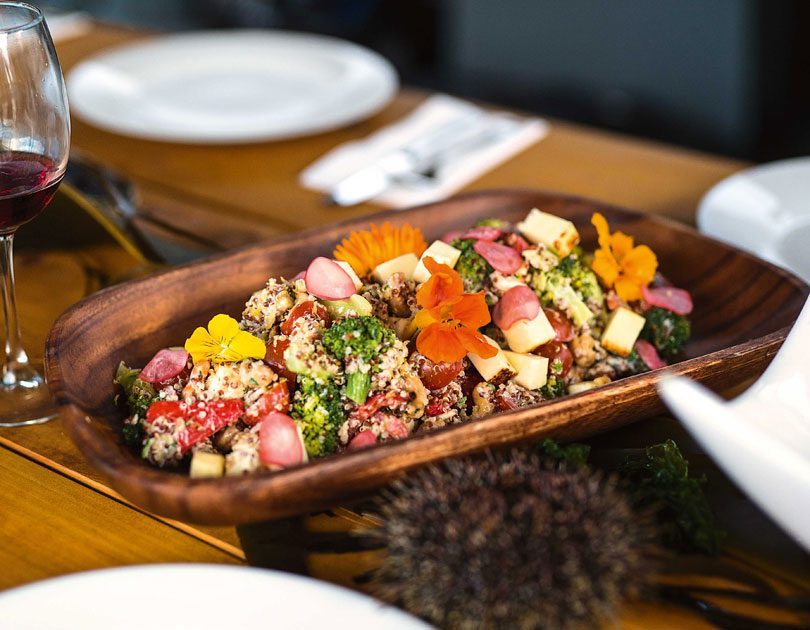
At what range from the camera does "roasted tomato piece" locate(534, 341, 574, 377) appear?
116 cm

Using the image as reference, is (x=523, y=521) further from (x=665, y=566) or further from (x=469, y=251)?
(x=469, y=251)

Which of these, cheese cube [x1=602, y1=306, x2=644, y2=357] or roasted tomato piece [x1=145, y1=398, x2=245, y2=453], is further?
cheese cube [x1=602, y1=306, x2=644, y2=357]

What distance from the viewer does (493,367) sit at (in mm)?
1083

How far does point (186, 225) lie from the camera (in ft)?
5.80

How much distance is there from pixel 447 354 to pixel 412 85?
4.44 metres

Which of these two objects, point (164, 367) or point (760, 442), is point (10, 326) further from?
point (760, 442)

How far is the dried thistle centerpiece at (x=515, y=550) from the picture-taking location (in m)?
0.74

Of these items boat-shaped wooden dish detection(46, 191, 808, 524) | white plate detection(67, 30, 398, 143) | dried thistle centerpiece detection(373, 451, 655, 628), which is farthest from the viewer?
white plate detection(67, 30, 398, 143)

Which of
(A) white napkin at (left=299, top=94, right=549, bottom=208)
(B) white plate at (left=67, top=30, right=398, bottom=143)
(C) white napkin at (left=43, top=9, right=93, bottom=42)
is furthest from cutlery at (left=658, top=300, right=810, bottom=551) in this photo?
(C) white napkin at (left=43, top=9, right=93, bottom=42)

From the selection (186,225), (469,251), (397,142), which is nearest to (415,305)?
(469,251)

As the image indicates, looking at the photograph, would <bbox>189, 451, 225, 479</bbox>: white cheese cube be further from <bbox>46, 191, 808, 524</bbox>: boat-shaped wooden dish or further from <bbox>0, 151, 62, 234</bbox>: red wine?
<bbox>0, 151, 62, 234</bbox>: red wine

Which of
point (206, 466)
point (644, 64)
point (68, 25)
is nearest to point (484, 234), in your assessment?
point (206, 466)

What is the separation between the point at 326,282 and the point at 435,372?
0.56 feet

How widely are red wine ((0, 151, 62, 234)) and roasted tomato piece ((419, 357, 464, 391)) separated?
52 cm
